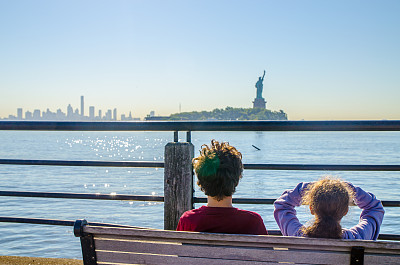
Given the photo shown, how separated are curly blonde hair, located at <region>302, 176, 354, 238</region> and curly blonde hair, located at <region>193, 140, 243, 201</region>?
35 centimetres

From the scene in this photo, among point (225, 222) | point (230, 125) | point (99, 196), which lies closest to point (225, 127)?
point (230, 125)

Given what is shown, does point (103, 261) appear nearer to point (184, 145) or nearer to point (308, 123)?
point (184, 145)

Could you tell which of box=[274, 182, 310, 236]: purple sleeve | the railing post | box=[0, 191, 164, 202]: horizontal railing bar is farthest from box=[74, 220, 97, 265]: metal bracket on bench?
box=[0, 191, 164, 202]: horizontal railing bar

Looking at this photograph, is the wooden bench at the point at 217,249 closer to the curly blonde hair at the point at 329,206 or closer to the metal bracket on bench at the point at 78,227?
the metal bracket on bench at the point at 78,227

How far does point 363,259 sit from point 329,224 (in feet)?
1.15

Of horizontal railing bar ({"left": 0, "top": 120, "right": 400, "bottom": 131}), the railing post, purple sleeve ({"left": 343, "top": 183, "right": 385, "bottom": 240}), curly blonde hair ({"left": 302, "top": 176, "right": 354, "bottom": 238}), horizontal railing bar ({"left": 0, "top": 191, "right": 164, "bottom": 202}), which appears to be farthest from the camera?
horizontal railing bar ({"left": 0, "top": 191, "right": 164, "bottom": 202})

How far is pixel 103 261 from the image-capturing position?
6.10 ft

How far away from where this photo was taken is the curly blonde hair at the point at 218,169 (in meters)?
2.04

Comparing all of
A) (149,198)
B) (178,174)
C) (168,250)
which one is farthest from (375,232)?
(149,198)

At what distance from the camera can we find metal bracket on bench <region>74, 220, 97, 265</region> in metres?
1.78

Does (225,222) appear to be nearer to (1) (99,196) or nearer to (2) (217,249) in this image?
(2) (217,249)

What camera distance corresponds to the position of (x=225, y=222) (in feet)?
6.49

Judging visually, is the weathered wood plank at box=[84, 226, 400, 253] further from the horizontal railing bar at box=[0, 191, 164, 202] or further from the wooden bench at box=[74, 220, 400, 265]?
the horizontal railing bar at box=[0, 191, 164, 202]

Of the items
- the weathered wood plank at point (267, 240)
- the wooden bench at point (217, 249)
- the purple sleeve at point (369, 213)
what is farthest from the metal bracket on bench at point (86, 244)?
the purple sleeve at point (369, 213)
